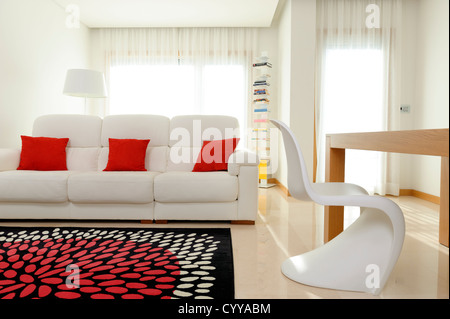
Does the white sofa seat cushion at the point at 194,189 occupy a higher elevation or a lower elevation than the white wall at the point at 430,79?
lower

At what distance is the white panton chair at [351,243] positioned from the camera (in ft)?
4.66

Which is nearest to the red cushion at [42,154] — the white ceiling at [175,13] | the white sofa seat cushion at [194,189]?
the white sofa seat cushion at [194,189]

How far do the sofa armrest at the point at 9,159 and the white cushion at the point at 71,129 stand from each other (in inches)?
13.8

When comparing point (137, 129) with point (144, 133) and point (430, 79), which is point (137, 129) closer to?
point (144, 133)

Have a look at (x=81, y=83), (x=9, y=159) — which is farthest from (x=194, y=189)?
(x=81, y=83)

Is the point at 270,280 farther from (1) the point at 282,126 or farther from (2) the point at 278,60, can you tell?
(2) the point at 278,60

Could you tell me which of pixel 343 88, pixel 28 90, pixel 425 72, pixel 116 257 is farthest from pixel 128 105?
pixel 425 72

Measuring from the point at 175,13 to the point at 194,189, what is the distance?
121 inches

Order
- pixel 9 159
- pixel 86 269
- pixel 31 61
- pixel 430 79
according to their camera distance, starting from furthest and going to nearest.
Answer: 1. pixel 430 79
2. pixel 31 61
3. pixel 9 159
4. pixel 86 269

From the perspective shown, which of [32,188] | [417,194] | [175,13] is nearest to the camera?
[32,188]

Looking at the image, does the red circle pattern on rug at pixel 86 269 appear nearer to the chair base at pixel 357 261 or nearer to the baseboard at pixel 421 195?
the chair base at pixel 357 261

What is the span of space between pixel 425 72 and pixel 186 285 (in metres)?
4.15

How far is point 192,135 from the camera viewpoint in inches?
129

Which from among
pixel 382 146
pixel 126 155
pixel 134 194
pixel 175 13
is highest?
pixel 175 13
